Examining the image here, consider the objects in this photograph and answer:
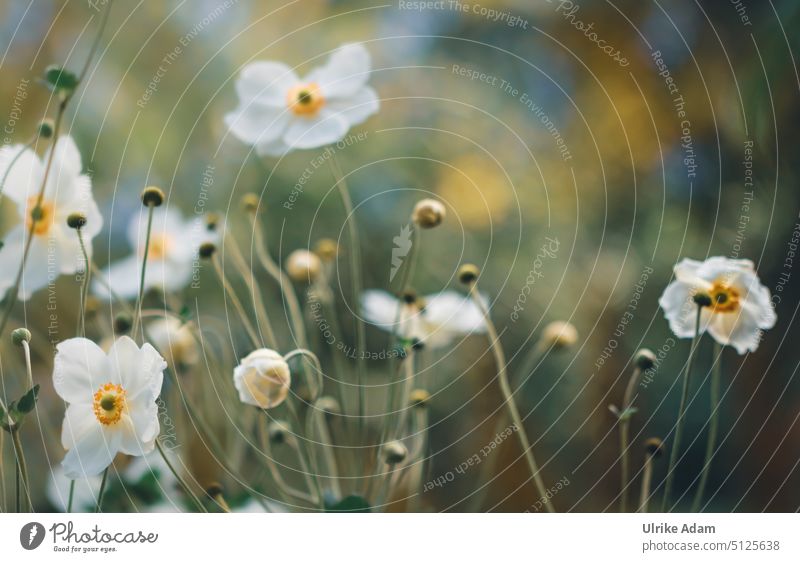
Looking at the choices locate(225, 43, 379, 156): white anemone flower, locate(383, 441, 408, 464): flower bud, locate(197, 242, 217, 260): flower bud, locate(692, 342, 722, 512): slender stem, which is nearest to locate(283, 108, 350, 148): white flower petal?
locate(225, 43, 379, 156): white anemone flower

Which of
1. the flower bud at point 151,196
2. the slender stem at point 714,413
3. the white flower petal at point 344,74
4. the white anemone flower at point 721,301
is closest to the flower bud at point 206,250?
the flower bud at point 151,196

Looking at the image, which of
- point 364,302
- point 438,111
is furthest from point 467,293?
point 438,111

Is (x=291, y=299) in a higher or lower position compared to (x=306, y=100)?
lower

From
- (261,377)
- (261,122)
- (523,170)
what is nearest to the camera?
(261,377)

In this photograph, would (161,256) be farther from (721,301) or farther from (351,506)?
(721,301)

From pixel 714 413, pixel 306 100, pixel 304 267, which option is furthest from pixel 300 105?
pixel 714 413

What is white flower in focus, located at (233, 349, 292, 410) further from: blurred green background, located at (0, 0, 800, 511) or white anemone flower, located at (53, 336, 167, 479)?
blurred green background, located at (0, 0, 800, 511)

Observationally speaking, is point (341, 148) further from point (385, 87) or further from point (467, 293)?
point (467, 293)
